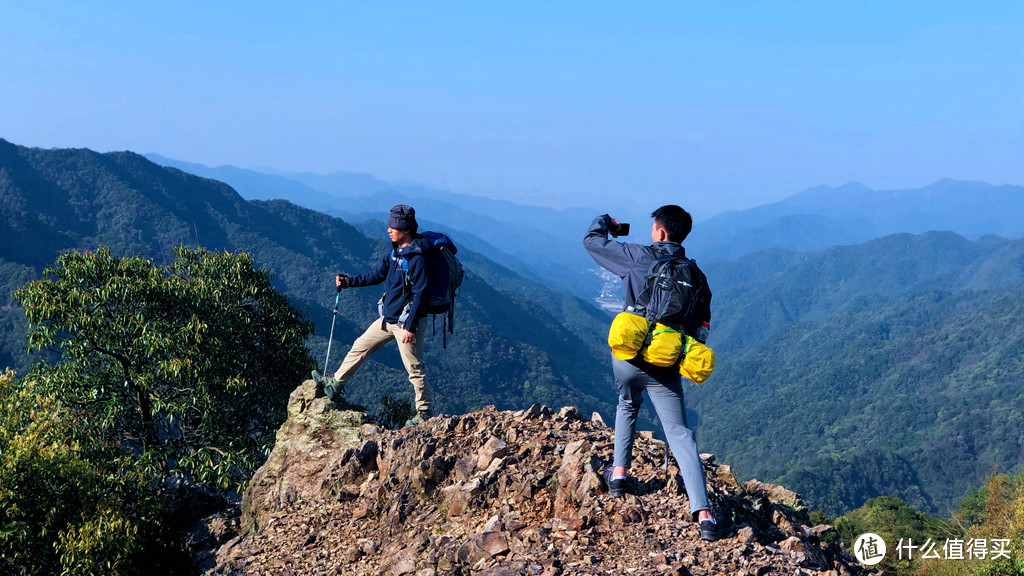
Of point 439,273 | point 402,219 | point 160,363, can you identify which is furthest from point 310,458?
point 160,363

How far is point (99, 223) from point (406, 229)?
203 metres

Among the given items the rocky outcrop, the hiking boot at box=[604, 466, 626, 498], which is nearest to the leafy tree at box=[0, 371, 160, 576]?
the rocky outcrop

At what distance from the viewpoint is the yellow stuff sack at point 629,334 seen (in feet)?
22.6

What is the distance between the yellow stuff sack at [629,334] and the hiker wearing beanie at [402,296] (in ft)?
12.8

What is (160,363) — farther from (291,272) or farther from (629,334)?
(291,272)

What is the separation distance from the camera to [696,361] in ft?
22.5

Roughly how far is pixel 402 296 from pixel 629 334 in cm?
435

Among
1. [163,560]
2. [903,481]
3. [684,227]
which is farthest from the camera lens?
[903,481]

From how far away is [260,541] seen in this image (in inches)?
365

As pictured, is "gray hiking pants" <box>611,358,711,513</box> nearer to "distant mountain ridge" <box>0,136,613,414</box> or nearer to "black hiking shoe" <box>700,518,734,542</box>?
"black hiking shoe" <box>700,518,734,542</box>

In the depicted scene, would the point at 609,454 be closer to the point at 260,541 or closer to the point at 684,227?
the point at 684,227

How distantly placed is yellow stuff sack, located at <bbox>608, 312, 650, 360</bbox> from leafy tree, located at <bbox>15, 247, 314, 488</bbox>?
33.5ft

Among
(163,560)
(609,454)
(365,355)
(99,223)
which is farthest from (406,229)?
(99,223)

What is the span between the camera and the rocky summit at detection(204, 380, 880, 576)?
7227mm
